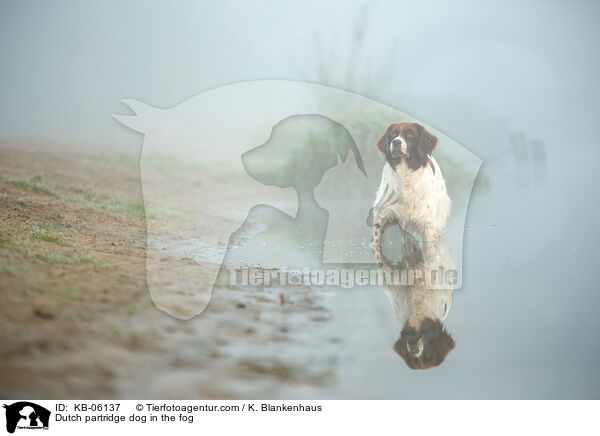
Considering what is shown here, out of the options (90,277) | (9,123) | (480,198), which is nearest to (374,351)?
(90,277)

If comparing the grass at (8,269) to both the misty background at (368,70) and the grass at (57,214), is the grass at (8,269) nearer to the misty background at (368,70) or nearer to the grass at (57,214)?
the grass at (57,214)

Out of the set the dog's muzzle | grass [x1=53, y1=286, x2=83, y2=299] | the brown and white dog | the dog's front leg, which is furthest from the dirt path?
the dog's muzzle

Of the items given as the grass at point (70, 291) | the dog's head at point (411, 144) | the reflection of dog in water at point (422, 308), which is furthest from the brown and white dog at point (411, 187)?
the grass at point (70, 291)

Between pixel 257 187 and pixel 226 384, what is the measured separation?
299 cm

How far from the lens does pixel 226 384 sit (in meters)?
1.24

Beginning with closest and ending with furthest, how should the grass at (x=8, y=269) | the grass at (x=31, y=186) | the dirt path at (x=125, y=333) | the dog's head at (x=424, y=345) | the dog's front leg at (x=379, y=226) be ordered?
the dirt path at (x=125, y=333) → the dog's head at (x=424, y=345) → the grass at (x=8, y=269) → the dog's front leg at (x=379, y=226) → the grass at (x=31, y=186)

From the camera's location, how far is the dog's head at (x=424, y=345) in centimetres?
138

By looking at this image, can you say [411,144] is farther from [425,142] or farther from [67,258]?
[67,258]

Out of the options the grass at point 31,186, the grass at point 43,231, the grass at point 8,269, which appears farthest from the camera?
the grass at point 31,186

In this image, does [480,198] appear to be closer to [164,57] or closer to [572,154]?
[572,154]

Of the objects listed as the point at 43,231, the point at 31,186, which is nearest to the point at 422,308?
the point at 43,231
